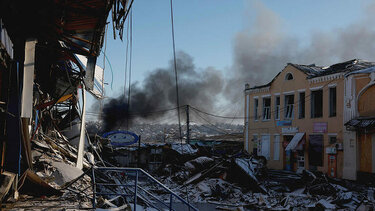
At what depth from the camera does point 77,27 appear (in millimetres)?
8031

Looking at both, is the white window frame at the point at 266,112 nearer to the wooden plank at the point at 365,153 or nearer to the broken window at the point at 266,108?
the broken window at the point at 266,108

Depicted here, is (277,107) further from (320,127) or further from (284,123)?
(320,127)

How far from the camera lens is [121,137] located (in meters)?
24.5

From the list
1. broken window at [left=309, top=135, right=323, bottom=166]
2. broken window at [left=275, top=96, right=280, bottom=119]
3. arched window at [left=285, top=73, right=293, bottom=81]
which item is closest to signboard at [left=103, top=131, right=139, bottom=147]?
broken window at [left=275, top=96, right=280, bottom=119]

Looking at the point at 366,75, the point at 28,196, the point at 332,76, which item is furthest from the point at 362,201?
the point at 28,196

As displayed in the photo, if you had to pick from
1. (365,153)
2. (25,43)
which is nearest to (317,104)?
(365,153)

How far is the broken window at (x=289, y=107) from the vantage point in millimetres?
28562

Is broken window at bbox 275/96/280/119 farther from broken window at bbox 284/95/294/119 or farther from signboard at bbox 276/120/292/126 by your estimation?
broken window at bbox 284/95/294/119

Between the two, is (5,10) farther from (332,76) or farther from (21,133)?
(332,76)

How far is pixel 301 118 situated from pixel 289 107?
1823mm

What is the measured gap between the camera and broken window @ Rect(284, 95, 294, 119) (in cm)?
2856

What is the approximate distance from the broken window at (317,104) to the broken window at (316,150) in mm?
1832

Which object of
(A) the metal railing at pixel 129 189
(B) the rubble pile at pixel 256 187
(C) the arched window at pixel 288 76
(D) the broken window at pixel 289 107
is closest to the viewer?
(A) the metal railing at pixel 129 189

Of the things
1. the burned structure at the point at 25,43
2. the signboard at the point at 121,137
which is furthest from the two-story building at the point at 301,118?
the burned structure at the point at 25,43
